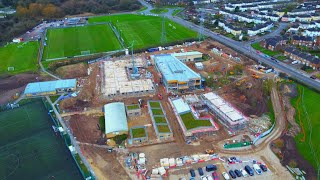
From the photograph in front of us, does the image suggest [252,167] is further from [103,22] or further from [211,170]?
[103,22]

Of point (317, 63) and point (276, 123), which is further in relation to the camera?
point (317, 63)

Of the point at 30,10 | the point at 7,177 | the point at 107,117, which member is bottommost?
the point at 7,177

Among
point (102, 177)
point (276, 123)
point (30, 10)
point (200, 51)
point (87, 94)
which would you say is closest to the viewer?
point (102, 177)

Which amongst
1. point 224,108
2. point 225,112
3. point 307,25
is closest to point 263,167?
point 225,112

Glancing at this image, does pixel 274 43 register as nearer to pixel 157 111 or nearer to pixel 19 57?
pixel 157 111

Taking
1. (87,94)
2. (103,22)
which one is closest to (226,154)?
(87,94)

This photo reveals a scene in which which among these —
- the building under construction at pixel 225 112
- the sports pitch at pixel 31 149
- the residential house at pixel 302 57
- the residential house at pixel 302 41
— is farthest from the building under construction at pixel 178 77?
the residential house at pixel 302 41
